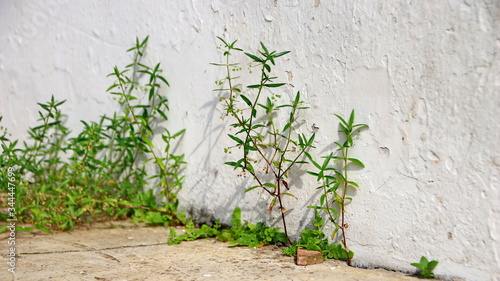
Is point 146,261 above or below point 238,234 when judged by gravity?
below

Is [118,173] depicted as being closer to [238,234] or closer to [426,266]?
[238,234]

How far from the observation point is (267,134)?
3260mm

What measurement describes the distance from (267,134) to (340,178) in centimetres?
58

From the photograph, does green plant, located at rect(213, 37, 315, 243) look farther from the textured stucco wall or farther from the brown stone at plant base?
the brown stone at plant base

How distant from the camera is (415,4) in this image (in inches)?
103

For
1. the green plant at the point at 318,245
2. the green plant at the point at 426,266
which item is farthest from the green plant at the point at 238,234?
the green plant at the point at 426,266

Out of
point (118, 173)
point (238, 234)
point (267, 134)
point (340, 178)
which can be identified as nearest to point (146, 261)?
point (238, 234)

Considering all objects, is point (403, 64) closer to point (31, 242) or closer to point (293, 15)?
point (293, 15)

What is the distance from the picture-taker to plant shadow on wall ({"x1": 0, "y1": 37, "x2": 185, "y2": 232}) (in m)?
3.66

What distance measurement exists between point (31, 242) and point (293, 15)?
197cm

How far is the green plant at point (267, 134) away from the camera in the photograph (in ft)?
10.0

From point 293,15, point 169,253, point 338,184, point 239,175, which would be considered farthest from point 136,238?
point 293,15

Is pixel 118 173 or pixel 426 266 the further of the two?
pixel 118 173

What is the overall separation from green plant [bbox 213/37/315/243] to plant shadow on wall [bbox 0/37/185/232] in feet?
2.00
